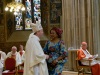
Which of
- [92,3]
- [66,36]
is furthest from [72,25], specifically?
[92,3]

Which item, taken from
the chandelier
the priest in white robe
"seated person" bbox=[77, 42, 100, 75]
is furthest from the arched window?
the priest in white robe

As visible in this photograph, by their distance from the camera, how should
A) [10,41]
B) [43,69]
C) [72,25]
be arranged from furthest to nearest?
[10,41] → [72,25] → [43,69]

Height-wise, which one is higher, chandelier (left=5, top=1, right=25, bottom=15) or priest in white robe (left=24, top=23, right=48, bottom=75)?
chandelier (left=5, top=1, right=25, bottom=15)

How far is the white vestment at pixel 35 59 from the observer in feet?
13.8

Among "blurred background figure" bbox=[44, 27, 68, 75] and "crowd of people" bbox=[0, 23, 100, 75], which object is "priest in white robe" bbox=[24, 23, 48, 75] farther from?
"blurred background figure" bbox=[44, 27, 68, 75]

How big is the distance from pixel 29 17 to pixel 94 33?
22.4 ft

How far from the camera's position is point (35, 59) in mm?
4199

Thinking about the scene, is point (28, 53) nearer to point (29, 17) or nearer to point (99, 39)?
point (99, 39)

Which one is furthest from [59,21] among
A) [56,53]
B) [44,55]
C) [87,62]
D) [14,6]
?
[44,55]

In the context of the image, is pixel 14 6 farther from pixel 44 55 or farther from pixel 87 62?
pixel 44 55

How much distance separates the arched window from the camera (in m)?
15.1

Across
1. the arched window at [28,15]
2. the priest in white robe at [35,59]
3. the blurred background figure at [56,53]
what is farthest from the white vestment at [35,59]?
the arched window at [28,15]

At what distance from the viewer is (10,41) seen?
1405cm

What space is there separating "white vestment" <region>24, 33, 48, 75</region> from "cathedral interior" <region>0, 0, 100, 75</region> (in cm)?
511
